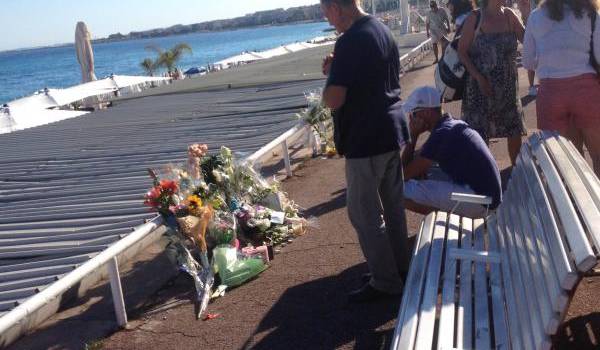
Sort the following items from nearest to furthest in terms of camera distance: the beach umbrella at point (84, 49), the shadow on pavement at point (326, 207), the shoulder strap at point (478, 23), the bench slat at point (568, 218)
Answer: the bench slat at point (568, 218) < the shoulder strap at point (478, 23) < the shadow on pavement at point (326, 207) < the beach umbrella at point (84, 49)

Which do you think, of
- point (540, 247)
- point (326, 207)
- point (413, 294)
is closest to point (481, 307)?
point (413, 294)

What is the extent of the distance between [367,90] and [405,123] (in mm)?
381

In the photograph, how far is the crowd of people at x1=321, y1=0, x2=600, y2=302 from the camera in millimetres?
3980

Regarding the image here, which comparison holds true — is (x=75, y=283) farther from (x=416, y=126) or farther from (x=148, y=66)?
(x=148, y=66)

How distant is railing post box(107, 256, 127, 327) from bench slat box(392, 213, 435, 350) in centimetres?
193

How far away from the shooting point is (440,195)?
181 inches

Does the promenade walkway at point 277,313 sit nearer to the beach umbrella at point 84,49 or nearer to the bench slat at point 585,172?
the bench slat at point 585,172

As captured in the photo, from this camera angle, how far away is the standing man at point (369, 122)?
389cm

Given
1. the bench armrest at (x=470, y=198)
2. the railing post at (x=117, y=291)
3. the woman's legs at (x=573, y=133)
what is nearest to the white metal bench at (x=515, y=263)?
the bench armrest at (x=470, y=198)

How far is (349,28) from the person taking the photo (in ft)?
13.0

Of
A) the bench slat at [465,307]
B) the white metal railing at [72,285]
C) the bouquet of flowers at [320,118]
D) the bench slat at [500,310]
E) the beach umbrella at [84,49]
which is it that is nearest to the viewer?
the bench slat at [500,310]

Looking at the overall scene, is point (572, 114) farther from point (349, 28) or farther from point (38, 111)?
point (38, 111)

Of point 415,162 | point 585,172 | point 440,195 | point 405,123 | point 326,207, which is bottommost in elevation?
point 326,207

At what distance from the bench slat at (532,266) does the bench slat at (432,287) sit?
1.46 ft
